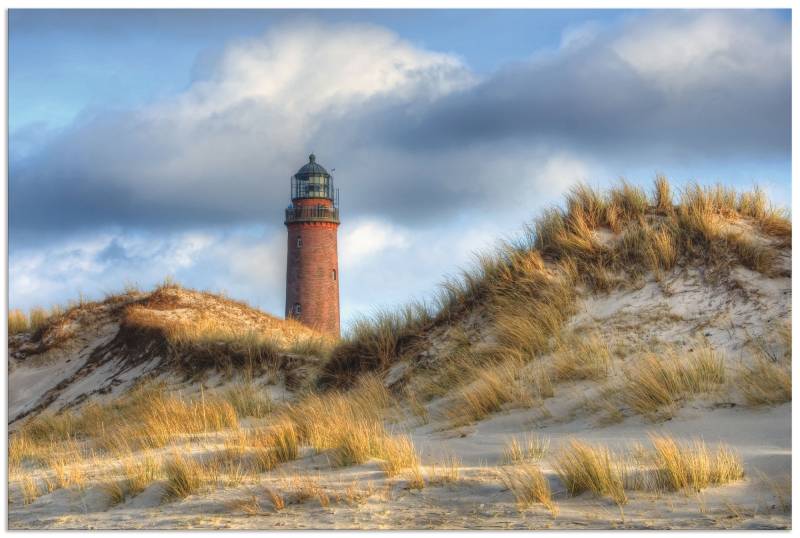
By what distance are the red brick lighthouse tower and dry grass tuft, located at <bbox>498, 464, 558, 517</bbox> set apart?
27.4 meters

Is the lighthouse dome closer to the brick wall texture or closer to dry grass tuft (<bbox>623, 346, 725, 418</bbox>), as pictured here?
the brick wall texture

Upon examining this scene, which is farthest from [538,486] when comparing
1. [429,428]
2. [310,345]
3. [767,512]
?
[310,345]

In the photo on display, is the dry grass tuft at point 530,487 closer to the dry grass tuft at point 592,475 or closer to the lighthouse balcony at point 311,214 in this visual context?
the dry grass tuft at point 592,475

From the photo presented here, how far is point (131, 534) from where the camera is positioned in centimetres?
545

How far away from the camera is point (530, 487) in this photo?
18.4 ft

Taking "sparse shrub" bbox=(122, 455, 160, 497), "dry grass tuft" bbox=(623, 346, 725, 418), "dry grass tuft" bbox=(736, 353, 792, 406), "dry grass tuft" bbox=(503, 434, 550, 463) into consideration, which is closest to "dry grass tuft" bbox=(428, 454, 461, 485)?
"dry grass tuft" bbox=(503, 434, 550, 463)

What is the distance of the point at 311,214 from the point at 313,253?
1.56m

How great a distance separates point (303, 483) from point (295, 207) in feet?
94.2

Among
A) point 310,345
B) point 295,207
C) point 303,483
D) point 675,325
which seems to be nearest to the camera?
point 303,483

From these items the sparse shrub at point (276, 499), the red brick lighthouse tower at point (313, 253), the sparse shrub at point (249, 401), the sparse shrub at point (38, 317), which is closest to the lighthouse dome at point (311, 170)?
the red brick lighthouse tower at point (313, 253)

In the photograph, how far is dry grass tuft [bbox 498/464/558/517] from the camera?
5.44 meters

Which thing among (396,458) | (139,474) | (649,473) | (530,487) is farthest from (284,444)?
(649,473)

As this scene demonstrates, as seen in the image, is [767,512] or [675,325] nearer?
[767,512]

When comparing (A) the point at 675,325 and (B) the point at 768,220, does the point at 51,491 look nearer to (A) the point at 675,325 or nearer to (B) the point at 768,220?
(A) the point at 675,325
